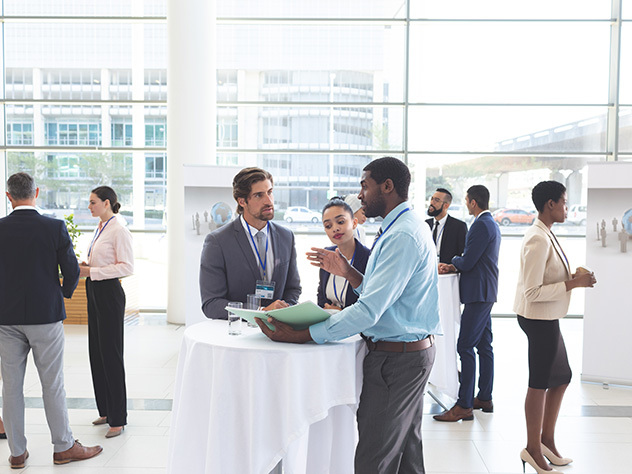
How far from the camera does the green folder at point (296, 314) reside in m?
2.38

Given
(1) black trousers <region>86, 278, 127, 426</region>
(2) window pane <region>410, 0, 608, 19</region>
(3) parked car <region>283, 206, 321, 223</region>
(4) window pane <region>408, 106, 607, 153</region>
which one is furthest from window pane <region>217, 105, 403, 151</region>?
(1) black trousers <region>86, 278, 127, 426</region>

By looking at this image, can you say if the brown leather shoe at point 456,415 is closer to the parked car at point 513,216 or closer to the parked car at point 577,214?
the parked car at point 513,216

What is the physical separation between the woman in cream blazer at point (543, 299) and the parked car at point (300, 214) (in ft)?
18.5

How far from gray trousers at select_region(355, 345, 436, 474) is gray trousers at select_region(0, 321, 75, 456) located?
2.16 m

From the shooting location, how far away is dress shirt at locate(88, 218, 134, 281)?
14.2ft

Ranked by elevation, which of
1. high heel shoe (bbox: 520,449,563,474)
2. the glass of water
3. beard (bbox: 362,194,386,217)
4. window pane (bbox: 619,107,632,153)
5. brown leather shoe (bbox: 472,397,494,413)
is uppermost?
window pane (bbox: 619,107,632,153)

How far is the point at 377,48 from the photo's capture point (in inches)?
356

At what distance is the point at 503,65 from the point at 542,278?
6246 mm

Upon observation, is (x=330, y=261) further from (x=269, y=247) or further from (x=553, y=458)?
(x=553, y=458)

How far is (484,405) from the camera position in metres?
4.94

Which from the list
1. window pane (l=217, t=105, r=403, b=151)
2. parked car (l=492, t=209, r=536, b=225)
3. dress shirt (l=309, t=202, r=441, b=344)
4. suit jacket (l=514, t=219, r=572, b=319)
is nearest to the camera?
dress shirt (l=309, t=202, r=441, b=344)

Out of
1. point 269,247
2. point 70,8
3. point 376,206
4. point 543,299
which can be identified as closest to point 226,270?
point 269,247

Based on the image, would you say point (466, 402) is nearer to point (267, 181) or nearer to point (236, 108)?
point (267, 181)

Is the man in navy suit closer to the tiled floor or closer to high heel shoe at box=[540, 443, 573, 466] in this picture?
the tiled floor
